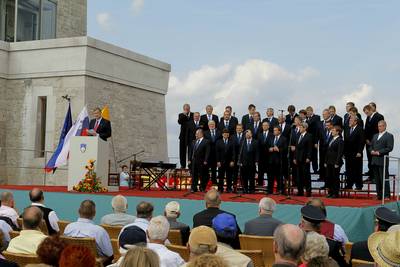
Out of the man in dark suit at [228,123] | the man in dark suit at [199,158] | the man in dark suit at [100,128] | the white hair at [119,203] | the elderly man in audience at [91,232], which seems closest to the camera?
the elderly man in audience at [91,232]

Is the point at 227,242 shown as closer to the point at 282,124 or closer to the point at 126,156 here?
the point at 282,124

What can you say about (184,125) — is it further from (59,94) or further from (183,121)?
(59,94)

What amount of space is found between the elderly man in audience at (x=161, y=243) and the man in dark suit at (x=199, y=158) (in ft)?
27.8

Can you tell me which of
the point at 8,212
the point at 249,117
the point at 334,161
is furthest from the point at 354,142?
the point at 8,212

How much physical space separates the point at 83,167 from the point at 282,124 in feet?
15.4

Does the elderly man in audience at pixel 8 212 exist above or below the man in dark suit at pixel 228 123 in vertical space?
below

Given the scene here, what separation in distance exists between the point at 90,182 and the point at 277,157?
14.0 ft

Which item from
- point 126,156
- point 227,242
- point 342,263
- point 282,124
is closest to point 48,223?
point 227,242

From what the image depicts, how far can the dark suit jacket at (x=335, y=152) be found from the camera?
12.4 meters

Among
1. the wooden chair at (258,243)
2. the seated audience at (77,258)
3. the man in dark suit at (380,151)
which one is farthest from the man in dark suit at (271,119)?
the seated audience at (77,258)

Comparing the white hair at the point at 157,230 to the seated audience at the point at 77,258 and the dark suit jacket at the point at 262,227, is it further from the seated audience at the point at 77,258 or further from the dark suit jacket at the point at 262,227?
the dark suit jacket at the point at 262,227

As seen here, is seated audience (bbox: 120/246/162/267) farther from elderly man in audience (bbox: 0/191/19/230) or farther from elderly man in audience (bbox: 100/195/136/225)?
elderly man in audience (bbox: 0/191/19/230)

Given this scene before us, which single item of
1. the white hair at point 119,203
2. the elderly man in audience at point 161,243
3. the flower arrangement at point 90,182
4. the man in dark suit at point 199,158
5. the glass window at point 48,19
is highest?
the glass window at point 48,19

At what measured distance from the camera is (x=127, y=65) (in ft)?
73.7
